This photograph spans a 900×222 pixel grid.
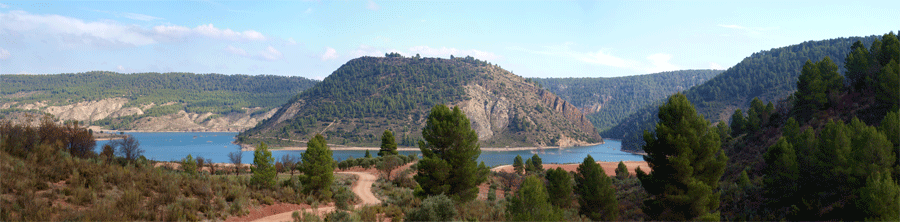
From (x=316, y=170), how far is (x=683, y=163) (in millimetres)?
20635

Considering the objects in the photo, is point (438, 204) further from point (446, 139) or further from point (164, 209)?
point (164, 209)

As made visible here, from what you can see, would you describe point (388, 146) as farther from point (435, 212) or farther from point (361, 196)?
point (435, 212)

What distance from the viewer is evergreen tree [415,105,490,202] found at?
2288 centimetres

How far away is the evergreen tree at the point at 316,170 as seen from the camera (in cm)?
2697

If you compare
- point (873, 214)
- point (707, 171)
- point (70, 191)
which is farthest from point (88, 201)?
point (873, 214)

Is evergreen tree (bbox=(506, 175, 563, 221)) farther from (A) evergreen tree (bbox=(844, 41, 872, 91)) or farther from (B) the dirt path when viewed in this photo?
(A) evergreen tree (bbox=(844, 41, 872, 91))

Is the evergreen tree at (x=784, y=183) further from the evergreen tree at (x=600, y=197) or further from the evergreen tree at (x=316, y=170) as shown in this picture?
the evergreen tree at (x=316, y=170)

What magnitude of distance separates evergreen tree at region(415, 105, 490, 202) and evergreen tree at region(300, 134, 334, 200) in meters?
7.37

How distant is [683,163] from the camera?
19766 millimetres

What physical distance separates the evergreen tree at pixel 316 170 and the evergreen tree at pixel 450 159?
7.37m

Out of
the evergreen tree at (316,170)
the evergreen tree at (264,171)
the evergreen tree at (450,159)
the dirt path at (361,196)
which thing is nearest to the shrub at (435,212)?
the dirt path at (361,196)

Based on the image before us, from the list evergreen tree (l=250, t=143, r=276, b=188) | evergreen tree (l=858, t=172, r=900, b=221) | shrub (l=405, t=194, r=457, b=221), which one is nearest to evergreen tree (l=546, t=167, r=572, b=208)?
shrub (l=405, t=194, r=457, b=221)

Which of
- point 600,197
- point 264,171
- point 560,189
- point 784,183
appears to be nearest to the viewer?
point 784,183

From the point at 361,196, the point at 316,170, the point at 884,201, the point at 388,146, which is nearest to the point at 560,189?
the point at 361,196
